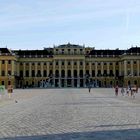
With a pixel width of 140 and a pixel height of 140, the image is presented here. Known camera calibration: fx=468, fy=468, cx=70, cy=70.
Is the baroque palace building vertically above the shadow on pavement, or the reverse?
the baroque palace building

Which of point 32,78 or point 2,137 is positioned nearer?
point 2,137

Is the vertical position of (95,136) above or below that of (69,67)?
below

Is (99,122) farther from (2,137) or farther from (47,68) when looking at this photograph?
(47,68)

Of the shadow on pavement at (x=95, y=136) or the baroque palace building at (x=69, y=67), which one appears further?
the baroque palace building at (x=69, y=67)

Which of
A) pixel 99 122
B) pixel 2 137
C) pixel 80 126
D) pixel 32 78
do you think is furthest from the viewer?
pixel 32 78

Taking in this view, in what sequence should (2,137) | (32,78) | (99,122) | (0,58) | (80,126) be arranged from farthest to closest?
(32,78), (0,58), (99,122), (80,126), (2,137)

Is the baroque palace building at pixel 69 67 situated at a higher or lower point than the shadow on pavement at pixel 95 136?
higher

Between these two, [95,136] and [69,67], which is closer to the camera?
[95,136]

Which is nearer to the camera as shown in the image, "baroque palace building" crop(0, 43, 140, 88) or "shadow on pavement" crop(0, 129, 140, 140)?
"shadow on pavement" crop(0, 129, 140, 140)

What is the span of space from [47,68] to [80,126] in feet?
409

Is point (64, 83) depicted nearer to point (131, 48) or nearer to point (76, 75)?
point (76, 75)

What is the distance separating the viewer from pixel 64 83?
139m

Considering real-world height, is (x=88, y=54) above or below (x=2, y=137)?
above

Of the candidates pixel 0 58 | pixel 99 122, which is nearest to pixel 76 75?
pixel 0 58
